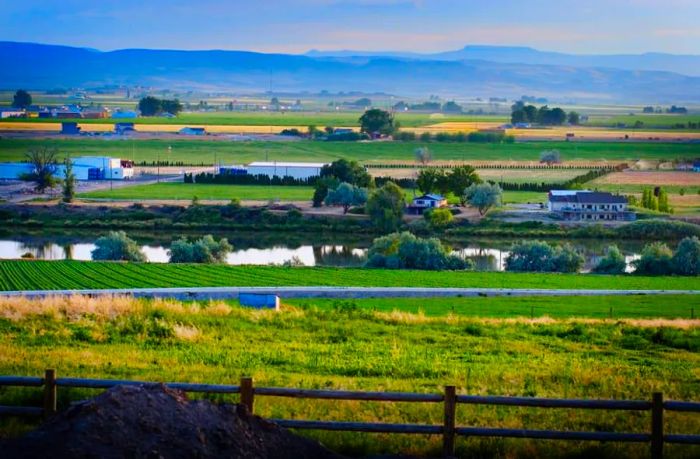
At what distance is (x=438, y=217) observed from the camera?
5612 cm

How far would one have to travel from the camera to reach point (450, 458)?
9.54m

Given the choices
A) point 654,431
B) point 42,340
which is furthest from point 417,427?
point 42,340

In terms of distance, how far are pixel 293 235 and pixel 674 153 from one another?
5378cm

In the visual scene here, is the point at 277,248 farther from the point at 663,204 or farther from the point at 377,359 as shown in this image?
the point at 377,359

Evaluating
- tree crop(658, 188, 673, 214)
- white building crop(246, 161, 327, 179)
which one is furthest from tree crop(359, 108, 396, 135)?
tree crop(658, 188, 673, 214)

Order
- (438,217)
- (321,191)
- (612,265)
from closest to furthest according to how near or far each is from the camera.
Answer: (612,265) → (438,217) → (321,191)

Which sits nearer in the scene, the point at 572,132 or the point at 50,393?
the point at 50,393

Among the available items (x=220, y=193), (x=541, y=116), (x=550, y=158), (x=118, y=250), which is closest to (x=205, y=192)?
(x=220, y=193)

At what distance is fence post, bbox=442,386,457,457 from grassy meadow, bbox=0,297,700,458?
20cm

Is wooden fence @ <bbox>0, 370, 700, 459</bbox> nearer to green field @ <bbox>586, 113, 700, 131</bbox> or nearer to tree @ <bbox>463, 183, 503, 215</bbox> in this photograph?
tree @ <bbox>463, 183, 503, 215</bbox>

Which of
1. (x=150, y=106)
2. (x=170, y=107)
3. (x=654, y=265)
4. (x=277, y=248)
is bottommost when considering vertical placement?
(x=277, y=248)

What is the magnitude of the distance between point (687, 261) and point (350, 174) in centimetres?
2875

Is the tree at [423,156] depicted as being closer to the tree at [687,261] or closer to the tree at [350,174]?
the tree at [350,174]

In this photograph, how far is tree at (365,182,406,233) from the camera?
55.9 metres
